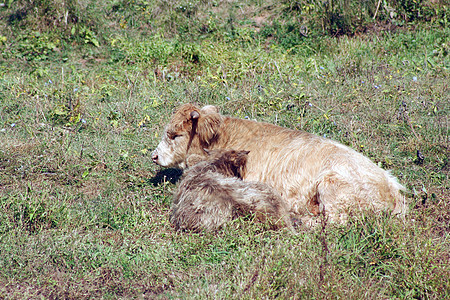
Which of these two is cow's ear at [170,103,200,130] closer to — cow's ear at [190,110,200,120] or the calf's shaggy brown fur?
cow's ear at [190,110,200,120]

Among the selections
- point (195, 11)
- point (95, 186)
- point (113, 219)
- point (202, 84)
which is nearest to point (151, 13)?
point (195, 11)

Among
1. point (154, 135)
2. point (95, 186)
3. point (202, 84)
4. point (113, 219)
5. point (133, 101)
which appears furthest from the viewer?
point (202, 84)

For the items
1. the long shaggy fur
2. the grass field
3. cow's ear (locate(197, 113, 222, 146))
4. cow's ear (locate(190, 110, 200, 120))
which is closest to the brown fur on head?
the long shaggy fur

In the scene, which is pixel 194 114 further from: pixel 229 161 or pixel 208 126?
pixel 229 161

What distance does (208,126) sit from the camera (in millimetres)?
6129

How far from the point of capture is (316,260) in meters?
4.20

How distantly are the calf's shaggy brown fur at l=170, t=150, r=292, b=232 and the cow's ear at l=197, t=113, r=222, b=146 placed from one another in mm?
804

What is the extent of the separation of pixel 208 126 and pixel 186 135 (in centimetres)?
31

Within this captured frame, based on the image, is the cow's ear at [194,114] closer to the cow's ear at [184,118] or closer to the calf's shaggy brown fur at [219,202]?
the cow's ear at [184,118]

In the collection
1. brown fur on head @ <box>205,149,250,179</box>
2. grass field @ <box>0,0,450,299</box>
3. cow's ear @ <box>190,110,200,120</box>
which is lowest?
grass field @ <box>0,0,450,299</box>

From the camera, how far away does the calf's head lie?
242 inches

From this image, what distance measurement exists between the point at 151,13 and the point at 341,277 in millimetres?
9552

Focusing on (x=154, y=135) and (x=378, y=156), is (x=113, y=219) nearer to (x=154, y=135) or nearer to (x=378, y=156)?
(x=154, y=135)

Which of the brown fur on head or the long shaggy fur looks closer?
the long shaggy fur
